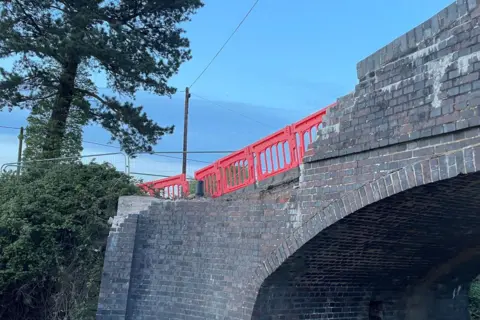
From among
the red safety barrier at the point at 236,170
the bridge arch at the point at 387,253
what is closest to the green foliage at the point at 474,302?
the bridge arch at the point at 387,253

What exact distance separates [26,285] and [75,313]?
0.95 meters

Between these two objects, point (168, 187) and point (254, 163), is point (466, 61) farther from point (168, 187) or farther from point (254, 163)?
point (168, 187)

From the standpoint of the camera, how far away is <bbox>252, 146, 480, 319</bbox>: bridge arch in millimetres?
4566

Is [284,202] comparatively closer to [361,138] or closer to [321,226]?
[321,226]

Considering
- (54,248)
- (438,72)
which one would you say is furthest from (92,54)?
(438,72)

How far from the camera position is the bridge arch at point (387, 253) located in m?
4.57

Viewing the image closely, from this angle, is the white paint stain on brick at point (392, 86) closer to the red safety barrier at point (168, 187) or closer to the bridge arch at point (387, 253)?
the bridge arch at point (387, 253)

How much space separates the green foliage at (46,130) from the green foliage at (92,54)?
0.20 metres

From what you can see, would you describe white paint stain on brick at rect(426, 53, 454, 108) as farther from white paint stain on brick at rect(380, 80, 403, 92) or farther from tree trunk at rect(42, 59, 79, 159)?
tree trunk at rect(42, 59, 79, 159)

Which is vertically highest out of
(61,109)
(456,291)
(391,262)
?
(61,109)

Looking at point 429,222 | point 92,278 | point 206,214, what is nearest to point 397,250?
point 429,222

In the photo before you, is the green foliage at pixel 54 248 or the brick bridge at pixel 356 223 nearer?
the brick bridge at pixel 356 223

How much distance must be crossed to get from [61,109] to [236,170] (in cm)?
712

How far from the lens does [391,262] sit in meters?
7.10
